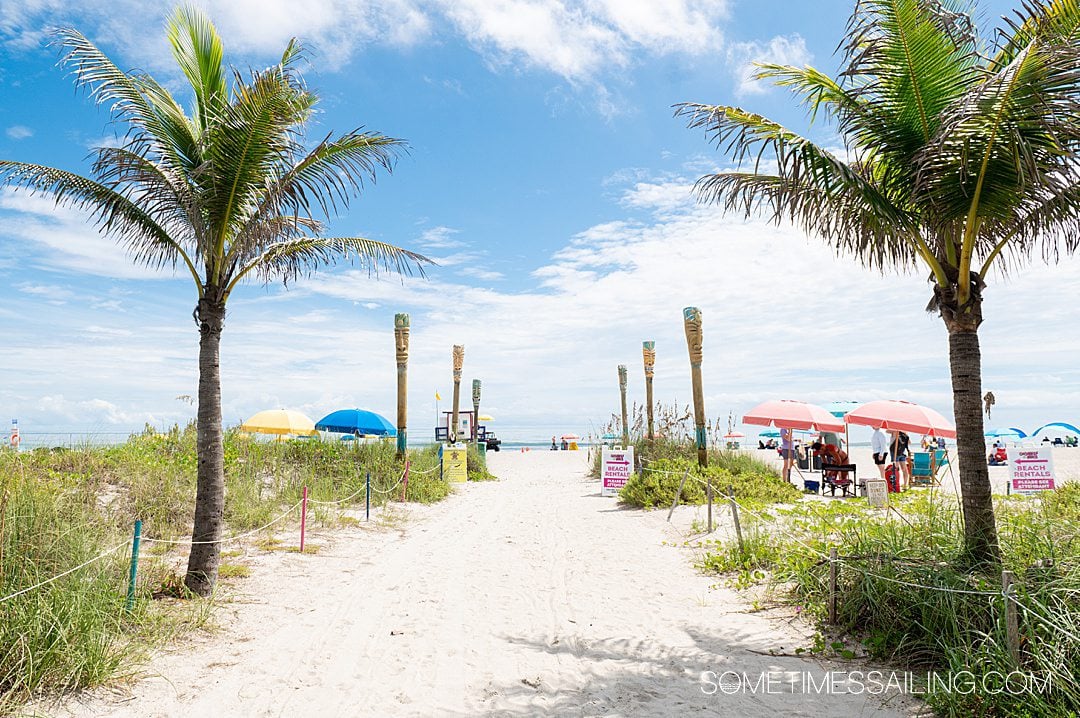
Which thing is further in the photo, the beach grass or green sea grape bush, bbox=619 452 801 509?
green sea grape bush, bbox=619 452 801 509

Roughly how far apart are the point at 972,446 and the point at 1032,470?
414 inches

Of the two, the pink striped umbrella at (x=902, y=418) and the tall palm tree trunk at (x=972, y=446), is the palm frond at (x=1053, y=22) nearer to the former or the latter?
the tall palm tree trunk at (x=972, y=446)

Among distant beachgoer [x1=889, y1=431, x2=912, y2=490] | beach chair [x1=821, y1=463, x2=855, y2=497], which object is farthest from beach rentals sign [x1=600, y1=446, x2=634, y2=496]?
distant beachgoer [x1=889, y1=431, x2=912, y2=490]

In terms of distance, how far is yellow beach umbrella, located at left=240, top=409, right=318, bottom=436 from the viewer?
23891mm

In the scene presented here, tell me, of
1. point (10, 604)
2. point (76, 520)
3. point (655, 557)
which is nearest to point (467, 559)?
point (655, 557)

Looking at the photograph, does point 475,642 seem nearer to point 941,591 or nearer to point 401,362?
point 941,591

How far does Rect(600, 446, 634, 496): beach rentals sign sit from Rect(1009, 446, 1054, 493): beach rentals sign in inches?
318

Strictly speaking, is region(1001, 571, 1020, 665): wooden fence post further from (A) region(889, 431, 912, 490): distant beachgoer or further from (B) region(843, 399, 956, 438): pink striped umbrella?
(A) region(889, 431, 912, 490): distant beachgoer

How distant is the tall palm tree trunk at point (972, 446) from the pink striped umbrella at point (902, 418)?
9505mm

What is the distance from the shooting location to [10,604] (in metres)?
4.39

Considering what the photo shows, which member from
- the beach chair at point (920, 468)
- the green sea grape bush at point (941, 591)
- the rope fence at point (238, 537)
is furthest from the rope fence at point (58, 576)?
the beach chair at point (920, 468)

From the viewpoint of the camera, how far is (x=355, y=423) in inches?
1001

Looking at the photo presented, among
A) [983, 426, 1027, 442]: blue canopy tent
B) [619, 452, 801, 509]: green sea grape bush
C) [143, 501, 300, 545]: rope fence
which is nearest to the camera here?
[143, 501, 300, 545]: rope fence

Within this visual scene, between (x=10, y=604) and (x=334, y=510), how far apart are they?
24.9ft
